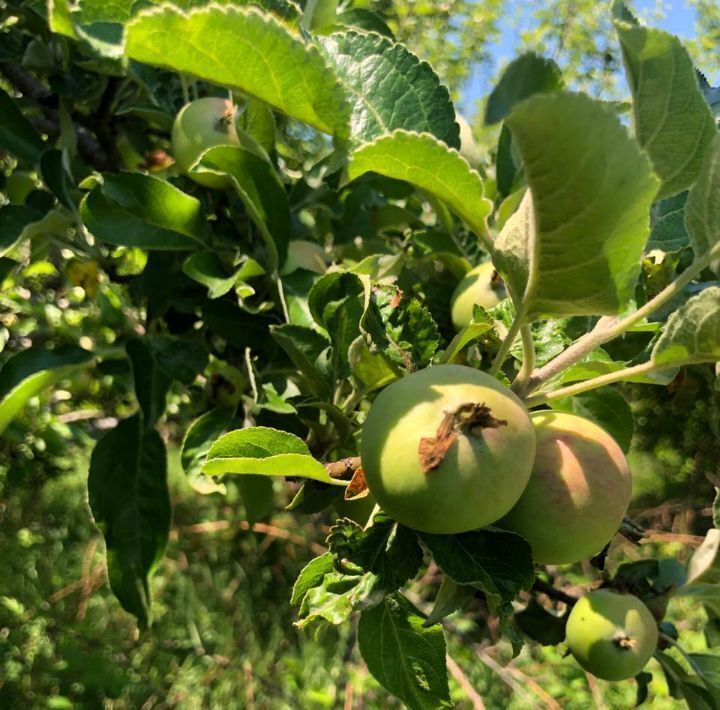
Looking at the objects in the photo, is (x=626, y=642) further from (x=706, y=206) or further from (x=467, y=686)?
(x=467, y=686)

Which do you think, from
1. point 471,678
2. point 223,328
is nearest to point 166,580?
point 471,678

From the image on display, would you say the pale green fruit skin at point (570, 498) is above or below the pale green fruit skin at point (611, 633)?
above

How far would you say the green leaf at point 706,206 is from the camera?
0.52m

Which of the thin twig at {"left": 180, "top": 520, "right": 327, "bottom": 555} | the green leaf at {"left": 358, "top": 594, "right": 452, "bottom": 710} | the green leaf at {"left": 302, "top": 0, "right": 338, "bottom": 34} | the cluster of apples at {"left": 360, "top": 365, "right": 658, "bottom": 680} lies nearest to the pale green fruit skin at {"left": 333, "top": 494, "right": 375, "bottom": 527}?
the green leaf at {"left": 358, "top": 594, "right": 452, "bottom": 710}

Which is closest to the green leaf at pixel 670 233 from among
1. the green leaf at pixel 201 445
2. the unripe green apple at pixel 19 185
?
the green leaf at pixel 201 445

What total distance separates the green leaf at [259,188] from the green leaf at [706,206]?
17.5 inches

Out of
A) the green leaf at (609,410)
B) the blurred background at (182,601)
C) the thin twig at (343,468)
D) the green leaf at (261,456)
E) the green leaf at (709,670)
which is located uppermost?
the green leaf at (609,410)

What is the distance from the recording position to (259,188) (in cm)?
83

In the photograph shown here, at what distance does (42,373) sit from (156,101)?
417 millimetres

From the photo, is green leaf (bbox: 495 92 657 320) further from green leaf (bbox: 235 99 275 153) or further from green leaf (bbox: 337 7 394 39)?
green leaf (bbox: 337 7 394 39)

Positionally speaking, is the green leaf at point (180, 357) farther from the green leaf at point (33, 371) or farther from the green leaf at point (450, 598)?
the green leaf at point (450, 598)

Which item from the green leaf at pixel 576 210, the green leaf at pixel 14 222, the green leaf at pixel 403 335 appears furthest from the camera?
A: the green leaf at pixel 14 222

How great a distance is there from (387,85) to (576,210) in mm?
281

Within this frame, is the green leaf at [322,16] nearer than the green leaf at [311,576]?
No
